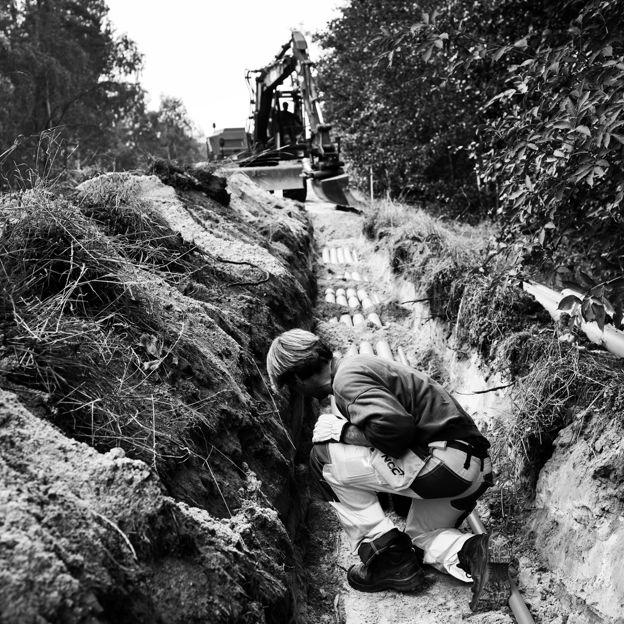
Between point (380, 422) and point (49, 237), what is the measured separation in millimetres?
1798

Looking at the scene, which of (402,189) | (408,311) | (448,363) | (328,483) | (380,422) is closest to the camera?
(380,422)

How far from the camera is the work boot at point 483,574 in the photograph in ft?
9.91

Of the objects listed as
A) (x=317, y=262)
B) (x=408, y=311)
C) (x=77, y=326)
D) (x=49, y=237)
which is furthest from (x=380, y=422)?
(x=317, y=262)

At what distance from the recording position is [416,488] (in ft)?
10.5

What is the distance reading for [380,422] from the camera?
2.98 metres

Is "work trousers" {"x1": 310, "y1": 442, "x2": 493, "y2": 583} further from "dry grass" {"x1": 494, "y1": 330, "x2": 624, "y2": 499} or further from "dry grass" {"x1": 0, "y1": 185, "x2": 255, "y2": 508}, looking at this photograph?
"dry grass" {"x1": 0, "y1": 185, "x2": 255, "y2": 508}

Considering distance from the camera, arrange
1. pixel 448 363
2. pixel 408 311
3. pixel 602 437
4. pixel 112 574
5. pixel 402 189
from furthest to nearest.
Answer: pixel 402 189
pixel 408 311
pixel 448 363
pixel 602 437
pixel 112 574

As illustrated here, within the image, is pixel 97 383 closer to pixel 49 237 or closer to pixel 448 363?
pixel 49 237

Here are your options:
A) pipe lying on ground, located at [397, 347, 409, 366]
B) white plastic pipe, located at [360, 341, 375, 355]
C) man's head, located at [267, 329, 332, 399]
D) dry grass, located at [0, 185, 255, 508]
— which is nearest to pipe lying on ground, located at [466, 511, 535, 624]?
man's head, located at [267, 329, 332, 399]

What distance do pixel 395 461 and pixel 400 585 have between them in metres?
0.62

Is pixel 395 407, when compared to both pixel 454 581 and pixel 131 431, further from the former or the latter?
pixel 131 431

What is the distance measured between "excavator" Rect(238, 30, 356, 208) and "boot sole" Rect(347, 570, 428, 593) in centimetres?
1052

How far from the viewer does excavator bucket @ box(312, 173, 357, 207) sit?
14094 mm

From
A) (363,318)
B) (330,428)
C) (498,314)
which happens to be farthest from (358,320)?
(330,428)
